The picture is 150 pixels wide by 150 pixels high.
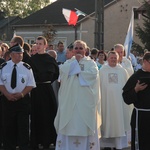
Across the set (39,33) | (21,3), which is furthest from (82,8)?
(21,3)

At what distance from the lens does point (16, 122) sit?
8.98m

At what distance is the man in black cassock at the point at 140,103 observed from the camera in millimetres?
7059

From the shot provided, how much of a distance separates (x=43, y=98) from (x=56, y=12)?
1515 inches

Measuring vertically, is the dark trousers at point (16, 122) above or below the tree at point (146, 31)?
below

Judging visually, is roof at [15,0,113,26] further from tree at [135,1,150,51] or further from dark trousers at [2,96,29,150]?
dark trousers at [2,96,29,150]

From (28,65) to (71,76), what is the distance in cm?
91

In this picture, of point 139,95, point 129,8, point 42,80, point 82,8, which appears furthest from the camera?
point 82,8

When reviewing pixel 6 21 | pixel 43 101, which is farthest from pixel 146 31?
pixel 6 21

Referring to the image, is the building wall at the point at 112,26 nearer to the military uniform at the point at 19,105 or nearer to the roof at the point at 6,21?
the roof at the point at 6,21

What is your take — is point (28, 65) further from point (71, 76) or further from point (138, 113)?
point (138, 113)

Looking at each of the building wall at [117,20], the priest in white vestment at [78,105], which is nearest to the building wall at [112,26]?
the building wall at [117,20]

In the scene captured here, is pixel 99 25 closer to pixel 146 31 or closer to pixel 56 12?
pixel 146 31

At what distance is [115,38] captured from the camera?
141 feet

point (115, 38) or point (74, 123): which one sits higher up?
point (115, 38)
